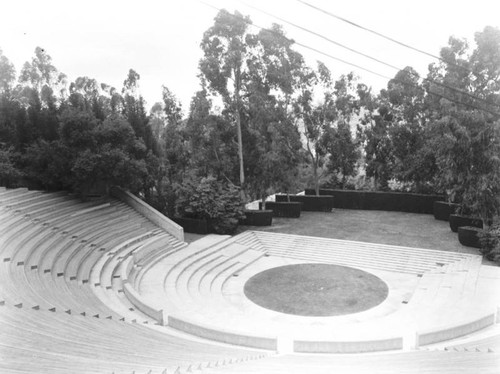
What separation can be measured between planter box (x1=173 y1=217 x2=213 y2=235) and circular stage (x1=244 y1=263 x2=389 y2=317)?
531cm

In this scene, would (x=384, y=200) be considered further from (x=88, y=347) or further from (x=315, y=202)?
(x=88, y=347)

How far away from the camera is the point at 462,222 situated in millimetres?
20547

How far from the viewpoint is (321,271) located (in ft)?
55.4

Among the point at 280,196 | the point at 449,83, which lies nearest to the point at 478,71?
the point at 449,83

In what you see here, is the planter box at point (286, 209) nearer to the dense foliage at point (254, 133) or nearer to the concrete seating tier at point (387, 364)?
the dense foliage at point (254, 133)

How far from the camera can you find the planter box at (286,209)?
25.1 metres

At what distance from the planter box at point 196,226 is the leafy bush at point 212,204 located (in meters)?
0.26

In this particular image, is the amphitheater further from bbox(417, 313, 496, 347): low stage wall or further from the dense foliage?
the dense foliage

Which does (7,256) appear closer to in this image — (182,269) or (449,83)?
(182,269)

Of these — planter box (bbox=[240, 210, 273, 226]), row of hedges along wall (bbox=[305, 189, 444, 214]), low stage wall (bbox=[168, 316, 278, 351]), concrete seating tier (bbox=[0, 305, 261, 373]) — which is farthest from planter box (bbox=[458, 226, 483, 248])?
concrete seating tier (bbox=[0, 305, 261, 373])

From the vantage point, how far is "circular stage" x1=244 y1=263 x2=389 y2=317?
44.5ft

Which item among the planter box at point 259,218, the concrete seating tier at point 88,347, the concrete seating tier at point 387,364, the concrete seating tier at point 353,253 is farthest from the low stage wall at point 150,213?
the concrete seating tier at point 387,364

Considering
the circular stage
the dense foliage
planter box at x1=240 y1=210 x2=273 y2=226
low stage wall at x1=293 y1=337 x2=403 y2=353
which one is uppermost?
the dense foliage

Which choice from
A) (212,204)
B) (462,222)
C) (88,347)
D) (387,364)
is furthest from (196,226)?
(387,364)
